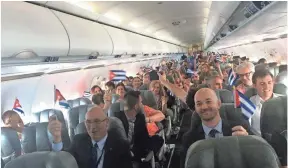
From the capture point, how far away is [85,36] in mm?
5363

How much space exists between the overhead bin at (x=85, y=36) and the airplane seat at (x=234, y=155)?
9.91 ft

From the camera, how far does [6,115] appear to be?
5.28m

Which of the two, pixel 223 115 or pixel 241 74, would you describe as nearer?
pixel 223 115

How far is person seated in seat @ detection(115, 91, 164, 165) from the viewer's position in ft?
A: 14.9

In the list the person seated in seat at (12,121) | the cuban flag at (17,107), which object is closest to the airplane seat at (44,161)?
the person seated in seat at (12,121)

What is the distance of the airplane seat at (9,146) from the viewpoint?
4.41m

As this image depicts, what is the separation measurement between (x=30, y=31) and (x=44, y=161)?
1718mm

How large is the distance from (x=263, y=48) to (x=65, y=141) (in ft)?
39.1

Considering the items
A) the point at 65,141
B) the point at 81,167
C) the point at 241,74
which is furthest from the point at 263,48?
the point at 81,167

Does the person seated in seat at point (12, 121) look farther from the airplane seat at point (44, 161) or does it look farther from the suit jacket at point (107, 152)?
the airplane seat at point (44, 161)

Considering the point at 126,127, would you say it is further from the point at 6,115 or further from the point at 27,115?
the point at 27,115

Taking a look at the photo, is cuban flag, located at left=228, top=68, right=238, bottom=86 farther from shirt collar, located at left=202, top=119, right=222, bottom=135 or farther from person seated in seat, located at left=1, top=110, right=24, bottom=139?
person seated in seat, located at left=1, top=110, right=24, bottom=139

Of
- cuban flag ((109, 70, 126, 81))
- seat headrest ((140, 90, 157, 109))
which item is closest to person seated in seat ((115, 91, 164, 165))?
seat headrest ((140, 90, 157, 109))

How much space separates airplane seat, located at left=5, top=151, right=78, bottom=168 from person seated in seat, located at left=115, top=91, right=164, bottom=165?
205 centimetres
